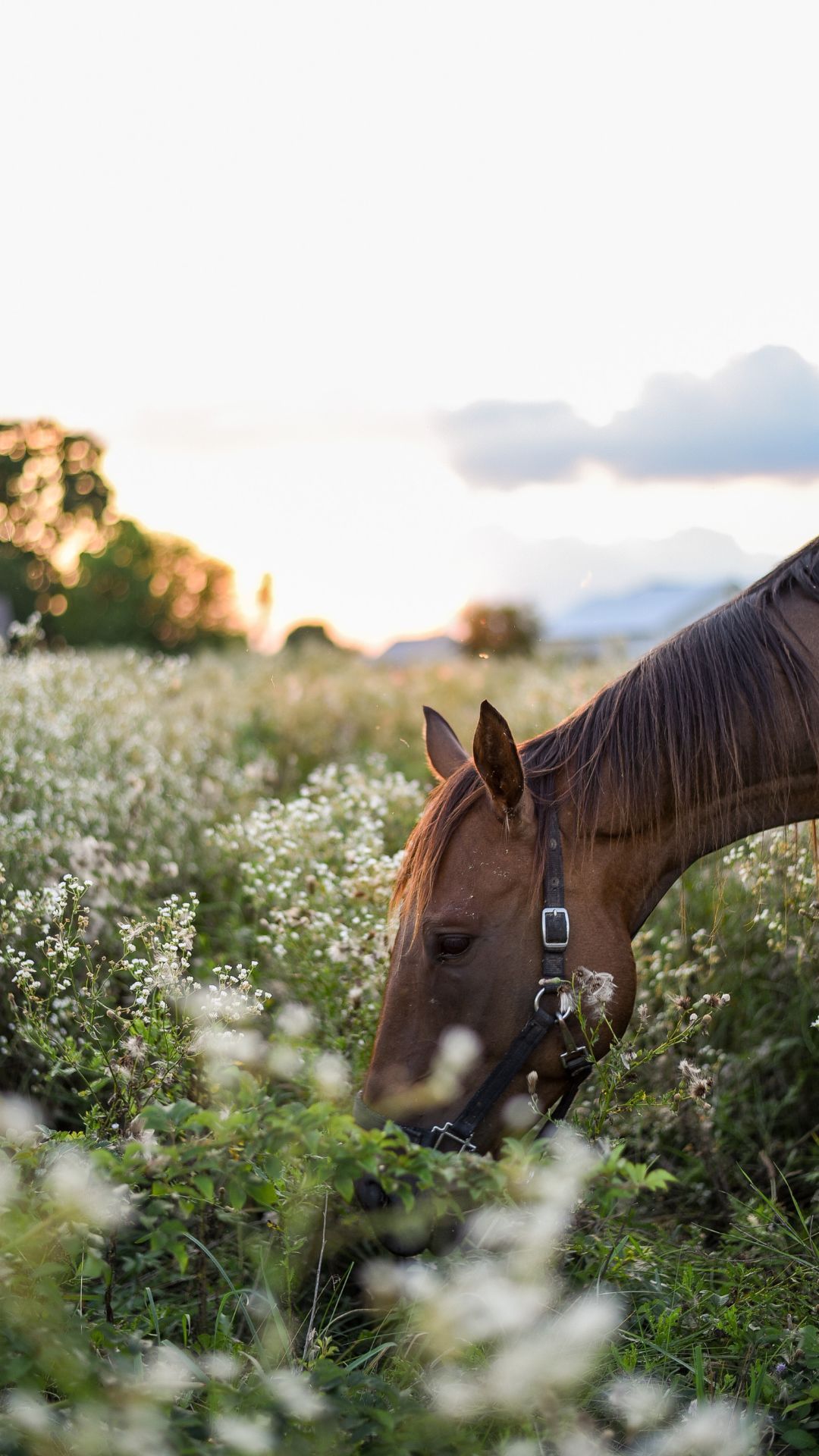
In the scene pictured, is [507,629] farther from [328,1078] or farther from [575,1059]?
[328,1078]

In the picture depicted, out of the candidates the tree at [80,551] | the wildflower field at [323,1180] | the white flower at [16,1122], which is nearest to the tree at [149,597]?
the tree at [80,551]

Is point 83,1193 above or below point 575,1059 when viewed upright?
above

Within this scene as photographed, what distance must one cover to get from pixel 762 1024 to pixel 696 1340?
150 cm

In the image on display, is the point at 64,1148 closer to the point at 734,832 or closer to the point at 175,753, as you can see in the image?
the point at 734,832

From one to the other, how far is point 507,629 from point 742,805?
17735mm

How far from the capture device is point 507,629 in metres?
20.2

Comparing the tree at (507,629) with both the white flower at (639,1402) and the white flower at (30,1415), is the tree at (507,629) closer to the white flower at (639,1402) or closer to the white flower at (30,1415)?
the white flower at (639,1402)

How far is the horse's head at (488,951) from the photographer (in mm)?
2436

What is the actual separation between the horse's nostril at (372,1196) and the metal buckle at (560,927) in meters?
0.68

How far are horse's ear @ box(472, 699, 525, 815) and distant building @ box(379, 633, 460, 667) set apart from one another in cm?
1151

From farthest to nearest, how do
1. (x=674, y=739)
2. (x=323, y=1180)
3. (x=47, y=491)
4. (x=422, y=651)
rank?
(x=47, y=491) → (x=422, y=651) → (x=674, y=739) → (x=323, y=1180)

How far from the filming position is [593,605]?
121ft

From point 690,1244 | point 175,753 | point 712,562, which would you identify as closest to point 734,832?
point 690,1244

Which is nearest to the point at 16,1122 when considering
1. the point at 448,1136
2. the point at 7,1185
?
the point at 7,1185
